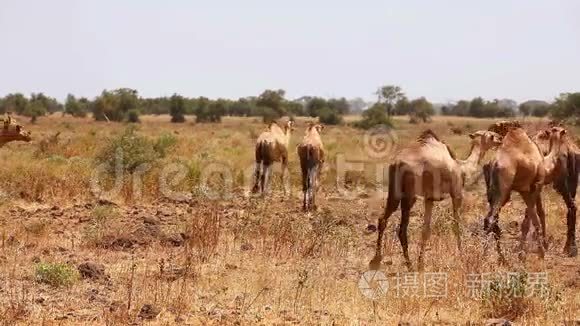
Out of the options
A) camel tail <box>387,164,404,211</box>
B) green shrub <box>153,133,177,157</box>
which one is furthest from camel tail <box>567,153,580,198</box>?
green shrub <box>153,133,177,157</box>

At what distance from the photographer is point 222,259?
349 inches

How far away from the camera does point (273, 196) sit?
619 inches

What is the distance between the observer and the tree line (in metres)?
54.1

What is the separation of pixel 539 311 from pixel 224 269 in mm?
3559

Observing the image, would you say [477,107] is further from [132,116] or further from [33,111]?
[33,111]

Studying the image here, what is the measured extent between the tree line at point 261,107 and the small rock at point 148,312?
1609 inches

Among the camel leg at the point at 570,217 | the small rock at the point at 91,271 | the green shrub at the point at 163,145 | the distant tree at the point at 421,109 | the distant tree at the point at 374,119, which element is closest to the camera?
the small rock at the point at 91,271

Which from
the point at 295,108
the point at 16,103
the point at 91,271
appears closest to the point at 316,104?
the point at 295,108

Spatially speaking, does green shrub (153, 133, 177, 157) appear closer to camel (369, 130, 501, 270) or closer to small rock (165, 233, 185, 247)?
small rock (165, 233, 185, 247)

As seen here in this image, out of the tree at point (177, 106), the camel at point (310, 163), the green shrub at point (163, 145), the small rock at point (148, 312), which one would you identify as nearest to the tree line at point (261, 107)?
the tree at point (177, 106)

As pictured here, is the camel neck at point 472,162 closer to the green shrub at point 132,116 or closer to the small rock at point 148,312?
the small rock at point 148,312

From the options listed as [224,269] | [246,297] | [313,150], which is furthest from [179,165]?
[246,297]

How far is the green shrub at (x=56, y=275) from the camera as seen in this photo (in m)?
7.41

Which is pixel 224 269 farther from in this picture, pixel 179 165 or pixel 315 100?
pixel 315 100
